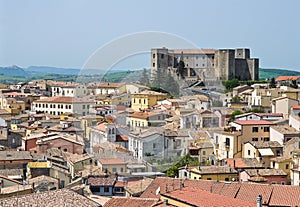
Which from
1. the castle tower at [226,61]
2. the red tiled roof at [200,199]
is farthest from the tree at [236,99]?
the red tiled roof at [200,199]

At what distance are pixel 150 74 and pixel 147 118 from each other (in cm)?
88

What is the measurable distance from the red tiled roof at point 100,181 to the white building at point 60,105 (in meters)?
7.91

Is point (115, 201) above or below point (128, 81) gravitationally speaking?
below

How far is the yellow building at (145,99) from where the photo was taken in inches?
479

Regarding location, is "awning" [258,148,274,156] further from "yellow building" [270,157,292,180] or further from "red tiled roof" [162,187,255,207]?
"red tiled roof" [162,187,255,207]

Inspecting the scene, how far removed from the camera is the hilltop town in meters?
6.73

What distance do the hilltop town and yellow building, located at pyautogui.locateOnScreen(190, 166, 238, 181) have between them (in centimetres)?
2

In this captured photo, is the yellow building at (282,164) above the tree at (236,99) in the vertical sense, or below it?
below

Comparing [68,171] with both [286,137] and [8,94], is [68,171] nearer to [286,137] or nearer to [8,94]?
[286,137]

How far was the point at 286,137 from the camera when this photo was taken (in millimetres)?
10562

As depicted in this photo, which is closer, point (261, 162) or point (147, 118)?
point (261, 162)

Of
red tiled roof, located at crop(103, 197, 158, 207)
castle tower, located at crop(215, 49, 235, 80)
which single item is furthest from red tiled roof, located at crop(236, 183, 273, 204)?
castle tower, located at crop(215, 49, 235, 80)

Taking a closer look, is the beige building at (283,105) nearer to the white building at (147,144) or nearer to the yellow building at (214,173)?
the yellow building at (214,173)

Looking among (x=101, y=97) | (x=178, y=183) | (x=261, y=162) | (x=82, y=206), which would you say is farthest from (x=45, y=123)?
(x=82, y=206)
